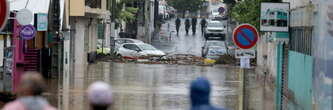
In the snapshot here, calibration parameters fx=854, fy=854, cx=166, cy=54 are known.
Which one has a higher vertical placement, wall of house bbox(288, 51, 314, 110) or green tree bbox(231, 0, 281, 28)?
green tree bbox(231, 0, 281, 28)

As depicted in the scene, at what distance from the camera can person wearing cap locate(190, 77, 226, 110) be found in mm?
6605

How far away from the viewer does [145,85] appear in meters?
29.7

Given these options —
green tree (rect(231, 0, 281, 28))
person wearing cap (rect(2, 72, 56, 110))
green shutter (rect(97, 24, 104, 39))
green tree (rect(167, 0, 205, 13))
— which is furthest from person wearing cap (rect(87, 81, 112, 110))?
green tree (rect(167, 0, 205, 13))

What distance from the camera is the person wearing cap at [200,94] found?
6605 millimetres

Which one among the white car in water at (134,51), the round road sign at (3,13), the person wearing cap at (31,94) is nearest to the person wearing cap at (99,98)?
the person wearing cap at (31,94)

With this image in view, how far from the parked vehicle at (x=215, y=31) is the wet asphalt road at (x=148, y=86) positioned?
23296 millimetres

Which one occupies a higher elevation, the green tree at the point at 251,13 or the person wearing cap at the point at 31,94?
the green tree at the point at 251,13

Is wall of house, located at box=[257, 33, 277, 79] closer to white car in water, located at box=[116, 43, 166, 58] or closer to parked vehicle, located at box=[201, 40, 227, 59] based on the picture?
parked vehicle, located at box=[201, 40, 227, 59]

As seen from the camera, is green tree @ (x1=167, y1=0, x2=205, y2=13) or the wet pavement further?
green tree @ (x1=167, y1=0, x2=205, y2=13)

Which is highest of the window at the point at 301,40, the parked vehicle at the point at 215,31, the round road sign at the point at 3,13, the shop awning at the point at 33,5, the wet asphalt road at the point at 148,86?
the shop awning at the point at 33,5

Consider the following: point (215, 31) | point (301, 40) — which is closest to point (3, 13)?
point (301, 40)

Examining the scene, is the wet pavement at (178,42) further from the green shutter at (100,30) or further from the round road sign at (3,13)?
the round road sign at (3,13)

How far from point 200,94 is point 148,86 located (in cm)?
2271

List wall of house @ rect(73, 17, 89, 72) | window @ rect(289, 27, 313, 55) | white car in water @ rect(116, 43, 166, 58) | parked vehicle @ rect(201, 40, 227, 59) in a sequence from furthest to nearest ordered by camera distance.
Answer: white car in water @ rect(116, 43, 166, 58)
parked vehicle @ rect(201, 40, 227, 59)
wall of house @ rect(73, 17, 89, 72)
window @ rect(289, 27, 313, 55)
